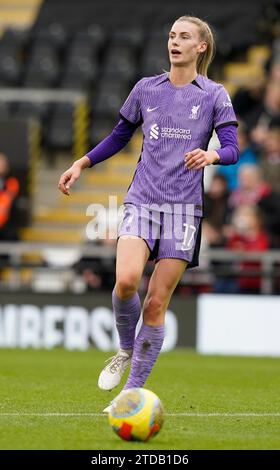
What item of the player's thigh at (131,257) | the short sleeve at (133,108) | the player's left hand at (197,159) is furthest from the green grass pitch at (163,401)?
the short sleeve at (133,108)

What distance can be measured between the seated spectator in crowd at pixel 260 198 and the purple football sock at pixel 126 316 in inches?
325

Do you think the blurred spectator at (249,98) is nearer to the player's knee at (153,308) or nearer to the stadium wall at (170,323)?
the stadium wall at (170,323)

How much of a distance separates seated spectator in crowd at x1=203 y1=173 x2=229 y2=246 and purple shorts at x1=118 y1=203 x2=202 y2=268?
8679 millimetres

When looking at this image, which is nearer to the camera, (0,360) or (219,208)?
(0,360)

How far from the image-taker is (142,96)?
29.3 ft

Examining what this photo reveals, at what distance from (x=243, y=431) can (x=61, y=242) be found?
41.1 feet

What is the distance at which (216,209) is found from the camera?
1778 centimetres

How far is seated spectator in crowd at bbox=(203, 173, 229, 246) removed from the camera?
17547mm

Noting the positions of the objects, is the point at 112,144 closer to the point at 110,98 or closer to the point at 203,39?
the point at 203,39

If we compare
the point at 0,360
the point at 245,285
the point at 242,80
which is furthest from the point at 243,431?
the point at 242,80

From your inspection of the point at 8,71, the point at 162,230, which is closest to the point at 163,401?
the point at 162,230

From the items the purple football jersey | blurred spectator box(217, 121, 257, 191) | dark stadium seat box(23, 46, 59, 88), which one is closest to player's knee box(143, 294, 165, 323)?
the purple football jersey

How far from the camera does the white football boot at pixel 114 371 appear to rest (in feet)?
29.4
